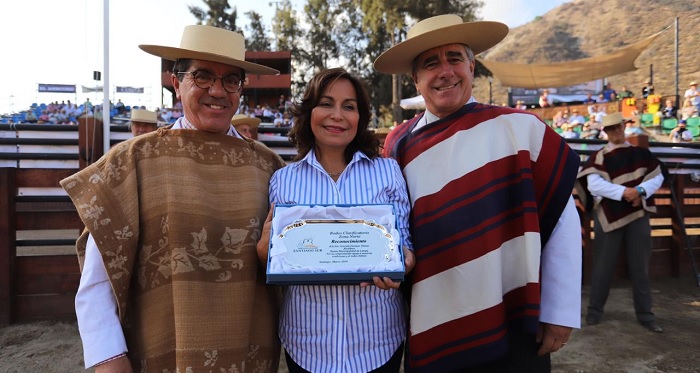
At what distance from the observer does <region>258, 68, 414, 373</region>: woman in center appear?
171cm

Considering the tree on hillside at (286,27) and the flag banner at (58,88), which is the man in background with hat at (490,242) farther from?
the flag banner at (58,88)

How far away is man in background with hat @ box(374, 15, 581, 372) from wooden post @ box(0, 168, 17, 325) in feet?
14.7

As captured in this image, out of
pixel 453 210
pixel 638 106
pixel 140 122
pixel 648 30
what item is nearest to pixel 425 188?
pixel 453 210

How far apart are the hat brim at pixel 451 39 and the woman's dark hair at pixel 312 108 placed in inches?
14.1

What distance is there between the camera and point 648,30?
65750 mm

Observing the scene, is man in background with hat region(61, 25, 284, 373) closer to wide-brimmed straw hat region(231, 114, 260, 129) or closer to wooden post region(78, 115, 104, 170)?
wooden post region(78, 115, 104, 170)

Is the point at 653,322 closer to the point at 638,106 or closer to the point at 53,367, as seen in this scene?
the point at 53,367

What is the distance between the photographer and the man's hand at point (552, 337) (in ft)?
6.27

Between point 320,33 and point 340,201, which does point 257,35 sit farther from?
point 340,201

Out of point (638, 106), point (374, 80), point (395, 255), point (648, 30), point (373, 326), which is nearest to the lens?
point (395, 255)

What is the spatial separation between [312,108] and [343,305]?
2.91 ft

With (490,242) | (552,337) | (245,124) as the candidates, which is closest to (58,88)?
(245,124)

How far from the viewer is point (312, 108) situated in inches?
76.9

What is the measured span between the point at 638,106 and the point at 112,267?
77.5 ft
